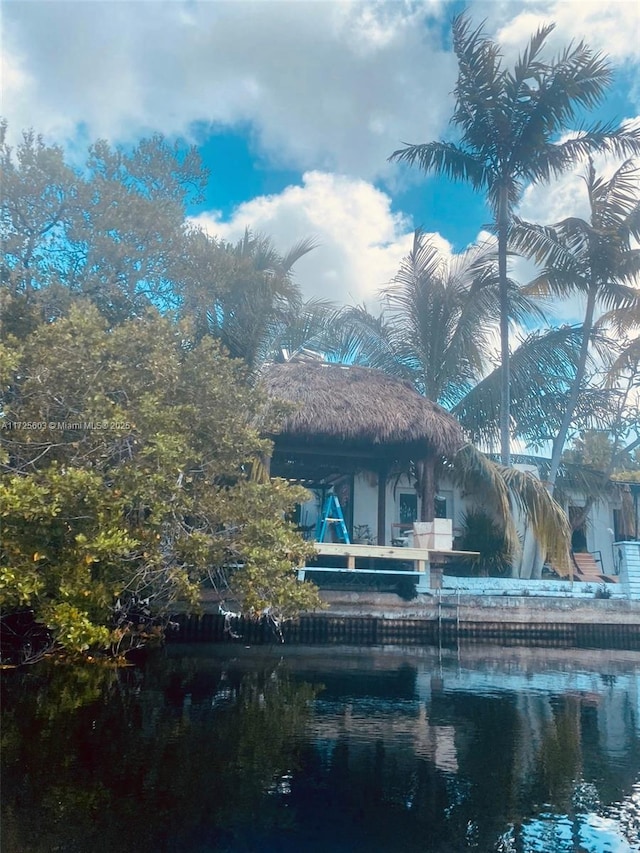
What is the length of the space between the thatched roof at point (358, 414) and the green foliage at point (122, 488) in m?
3.57

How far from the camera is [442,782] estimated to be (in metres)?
4.77

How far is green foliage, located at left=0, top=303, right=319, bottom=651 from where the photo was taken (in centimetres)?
707

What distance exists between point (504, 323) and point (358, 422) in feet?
16.4

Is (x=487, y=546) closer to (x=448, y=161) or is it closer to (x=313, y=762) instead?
(x=448, y=161)

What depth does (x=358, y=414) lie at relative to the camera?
1288 cm

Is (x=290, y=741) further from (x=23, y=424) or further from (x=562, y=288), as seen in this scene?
(x=562, y=288)

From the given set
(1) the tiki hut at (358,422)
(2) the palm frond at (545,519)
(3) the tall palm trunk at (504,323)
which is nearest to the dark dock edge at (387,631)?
(2) the palm frond at (545,519)

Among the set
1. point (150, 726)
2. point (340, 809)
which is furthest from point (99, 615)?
point (340, 809)

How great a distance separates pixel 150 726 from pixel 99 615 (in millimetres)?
2459

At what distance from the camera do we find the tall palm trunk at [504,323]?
1527 cm

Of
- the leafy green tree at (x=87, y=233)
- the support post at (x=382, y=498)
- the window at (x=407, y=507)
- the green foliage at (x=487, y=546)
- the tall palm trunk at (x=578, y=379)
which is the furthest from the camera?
the window at (x=407, y=507)

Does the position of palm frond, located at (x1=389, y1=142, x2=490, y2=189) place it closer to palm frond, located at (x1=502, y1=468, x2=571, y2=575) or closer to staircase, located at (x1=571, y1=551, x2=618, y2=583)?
palm frond, located at (x1=502, y1=468, x2=571, y2=575)

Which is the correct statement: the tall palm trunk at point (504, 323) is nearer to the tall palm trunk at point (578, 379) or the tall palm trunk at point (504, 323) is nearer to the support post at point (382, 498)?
the tall palm trunk at point (578, 379)

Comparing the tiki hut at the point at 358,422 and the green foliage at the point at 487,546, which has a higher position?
the tiki hut at the point at 358,422
